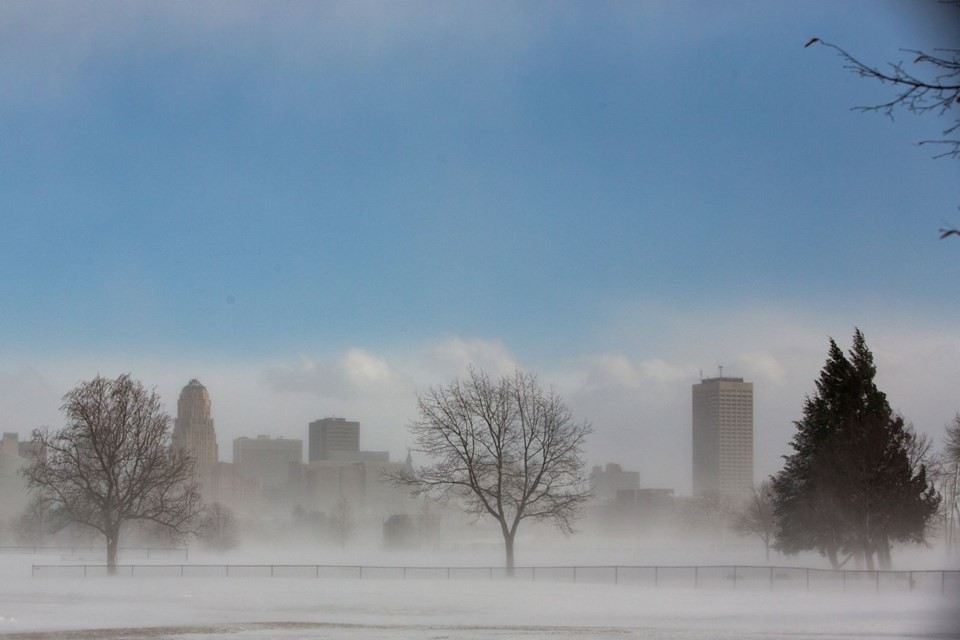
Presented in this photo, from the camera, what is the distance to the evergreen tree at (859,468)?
53.1 m

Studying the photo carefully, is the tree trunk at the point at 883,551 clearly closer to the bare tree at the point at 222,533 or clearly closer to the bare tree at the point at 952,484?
the bare tree at the point at 952,484

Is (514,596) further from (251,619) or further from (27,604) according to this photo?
(27,604)

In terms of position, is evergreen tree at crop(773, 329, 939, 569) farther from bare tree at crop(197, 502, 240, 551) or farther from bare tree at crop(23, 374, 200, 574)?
bare tree at crop(197, 502, 240, 551)

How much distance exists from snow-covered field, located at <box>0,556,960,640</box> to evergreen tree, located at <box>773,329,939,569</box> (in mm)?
8550

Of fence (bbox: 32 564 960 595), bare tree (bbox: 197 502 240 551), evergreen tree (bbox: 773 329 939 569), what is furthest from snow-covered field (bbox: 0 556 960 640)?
bare tree (bbox: 197 502 240 551)

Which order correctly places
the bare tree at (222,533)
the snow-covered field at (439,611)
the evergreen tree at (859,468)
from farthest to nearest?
the bare tree at (222,533) → the evergreen tree at (859,468) → the snow-covered field at (439,611)

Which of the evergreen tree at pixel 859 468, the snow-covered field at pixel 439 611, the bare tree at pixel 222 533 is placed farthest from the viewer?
the bare tree at pixel 222 533

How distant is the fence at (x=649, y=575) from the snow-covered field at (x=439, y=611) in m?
1.58

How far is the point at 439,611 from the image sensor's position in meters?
36.9

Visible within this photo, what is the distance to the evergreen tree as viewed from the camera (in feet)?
174

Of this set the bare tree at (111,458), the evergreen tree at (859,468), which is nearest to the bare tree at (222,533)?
the bare tree at (111,458)

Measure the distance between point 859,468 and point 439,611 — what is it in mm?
24667

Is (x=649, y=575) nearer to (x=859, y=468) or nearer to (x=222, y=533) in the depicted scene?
(x=859, y=468)

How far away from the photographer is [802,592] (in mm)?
47031
